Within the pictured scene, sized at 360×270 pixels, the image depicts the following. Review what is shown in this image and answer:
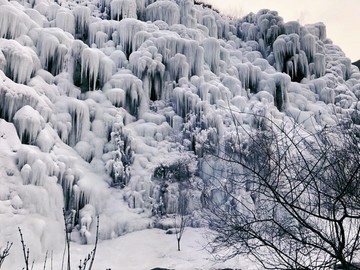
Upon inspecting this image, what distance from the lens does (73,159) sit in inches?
400

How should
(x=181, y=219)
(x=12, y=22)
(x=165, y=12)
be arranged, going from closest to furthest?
(x=181, y=219) → (x=12, y=22) → (x=165, y=12)

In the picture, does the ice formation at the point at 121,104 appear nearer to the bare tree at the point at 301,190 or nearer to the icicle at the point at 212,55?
the icicle at the point at 212,55

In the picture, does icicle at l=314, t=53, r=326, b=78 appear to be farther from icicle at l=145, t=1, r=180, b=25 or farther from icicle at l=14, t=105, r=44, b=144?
icicle at l=14, t=105, r=44, b=144

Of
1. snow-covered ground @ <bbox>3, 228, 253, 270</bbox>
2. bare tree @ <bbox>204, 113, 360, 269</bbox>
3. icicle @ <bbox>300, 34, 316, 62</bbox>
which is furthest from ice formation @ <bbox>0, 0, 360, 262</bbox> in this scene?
bare tree @ <bbox>204, 113, 360, 269</bbox>

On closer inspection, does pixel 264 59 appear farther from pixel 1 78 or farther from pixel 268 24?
pixel 1 78

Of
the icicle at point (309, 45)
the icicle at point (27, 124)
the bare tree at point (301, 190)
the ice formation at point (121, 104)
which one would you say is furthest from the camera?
the icicle at point (309, 45)

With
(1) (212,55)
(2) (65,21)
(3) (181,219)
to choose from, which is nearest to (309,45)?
(1) (212,55)

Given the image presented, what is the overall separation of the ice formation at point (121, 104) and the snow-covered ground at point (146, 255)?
37 cm

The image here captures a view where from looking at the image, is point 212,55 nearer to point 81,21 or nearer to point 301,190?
point 81,21

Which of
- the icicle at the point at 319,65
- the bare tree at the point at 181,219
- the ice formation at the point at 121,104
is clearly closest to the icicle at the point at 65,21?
the ice formation at the point at 121,104

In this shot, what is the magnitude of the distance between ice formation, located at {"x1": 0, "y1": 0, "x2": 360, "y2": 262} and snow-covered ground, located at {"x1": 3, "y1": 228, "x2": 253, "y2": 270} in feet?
1.21

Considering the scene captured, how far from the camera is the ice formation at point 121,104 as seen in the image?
9469 millimetres

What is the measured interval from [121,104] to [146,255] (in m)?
4.98

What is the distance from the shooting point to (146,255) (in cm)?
919
